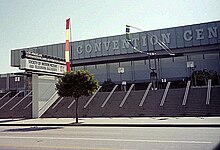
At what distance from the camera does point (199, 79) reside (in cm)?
3919

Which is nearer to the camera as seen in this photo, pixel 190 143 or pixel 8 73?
pixel 190 143

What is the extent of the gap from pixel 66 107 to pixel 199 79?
814 inches

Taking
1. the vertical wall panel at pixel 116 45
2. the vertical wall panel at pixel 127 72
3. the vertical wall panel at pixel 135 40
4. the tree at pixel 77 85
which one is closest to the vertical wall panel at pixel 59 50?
the vertical wall panel at pixel 116 45

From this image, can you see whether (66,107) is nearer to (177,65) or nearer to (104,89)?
(104,89)

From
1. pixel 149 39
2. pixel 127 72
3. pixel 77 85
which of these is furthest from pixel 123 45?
pixel 77 85

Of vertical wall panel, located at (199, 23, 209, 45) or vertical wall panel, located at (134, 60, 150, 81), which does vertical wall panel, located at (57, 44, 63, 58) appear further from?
vertical wall panel, located at (199, 23, 209, 45)

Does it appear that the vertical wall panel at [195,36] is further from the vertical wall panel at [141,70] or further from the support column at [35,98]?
the support column at [35,98]

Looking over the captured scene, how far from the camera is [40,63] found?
1160 inches

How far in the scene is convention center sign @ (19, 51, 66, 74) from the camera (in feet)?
87.5

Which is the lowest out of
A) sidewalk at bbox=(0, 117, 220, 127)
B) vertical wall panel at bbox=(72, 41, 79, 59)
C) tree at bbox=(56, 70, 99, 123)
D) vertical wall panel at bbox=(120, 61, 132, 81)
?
sidewalk at bbox=(0, 117, 220, 127)

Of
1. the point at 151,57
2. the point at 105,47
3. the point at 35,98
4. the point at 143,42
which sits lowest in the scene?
the point at 35,98

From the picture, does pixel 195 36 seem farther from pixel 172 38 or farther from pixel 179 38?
pixel 172 38

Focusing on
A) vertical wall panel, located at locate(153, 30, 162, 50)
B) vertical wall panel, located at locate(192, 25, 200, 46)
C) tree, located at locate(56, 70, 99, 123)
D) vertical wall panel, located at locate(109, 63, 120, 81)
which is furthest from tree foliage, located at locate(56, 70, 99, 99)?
vertical wall panel, located at locate(109, 63, 120, 81)

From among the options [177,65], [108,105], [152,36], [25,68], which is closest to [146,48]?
[152,36]
